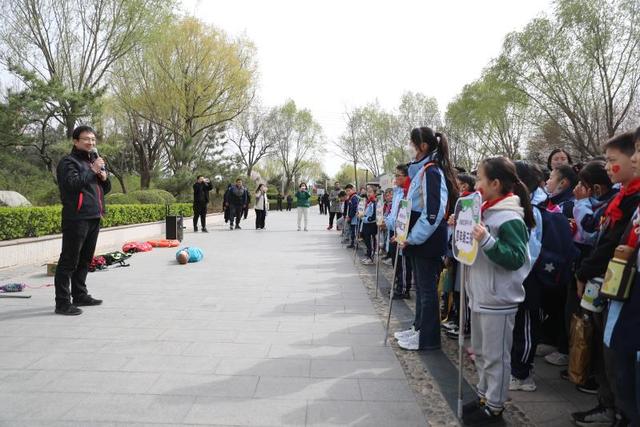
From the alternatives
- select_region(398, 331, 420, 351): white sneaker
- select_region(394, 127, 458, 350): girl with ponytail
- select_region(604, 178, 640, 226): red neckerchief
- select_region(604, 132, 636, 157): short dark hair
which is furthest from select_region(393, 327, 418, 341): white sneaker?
select_region(604, 132, 636, 157): short dark hair

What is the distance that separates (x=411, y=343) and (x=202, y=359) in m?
1.92

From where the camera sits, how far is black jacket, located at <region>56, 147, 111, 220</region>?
209 inches

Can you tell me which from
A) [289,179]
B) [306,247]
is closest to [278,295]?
[306,247]

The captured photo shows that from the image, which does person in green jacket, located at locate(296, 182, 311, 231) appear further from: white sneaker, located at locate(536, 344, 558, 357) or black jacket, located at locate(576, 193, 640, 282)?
black jacket, located at locate(576, 193, 640, 282)

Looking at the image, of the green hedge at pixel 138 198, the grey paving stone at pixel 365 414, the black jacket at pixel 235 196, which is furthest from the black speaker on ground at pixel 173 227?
the grey paving stone at pixel 365 414

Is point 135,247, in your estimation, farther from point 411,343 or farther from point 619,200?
point 619,200

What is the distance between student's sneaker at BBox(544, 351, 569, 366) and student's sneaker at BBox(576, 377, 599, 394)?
63 cm

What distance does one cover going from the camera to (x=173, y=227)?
1346 cm

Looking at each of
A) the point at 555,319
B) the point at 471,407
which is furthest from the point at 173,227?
the point at 471,407

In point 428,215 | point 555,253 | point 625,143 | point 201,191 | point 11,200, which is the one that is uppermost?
point 201,191

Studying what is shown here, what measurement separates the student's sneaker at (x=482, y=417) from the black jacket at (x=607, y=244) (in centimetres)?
99

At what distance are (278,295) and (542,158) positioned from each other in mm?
31600

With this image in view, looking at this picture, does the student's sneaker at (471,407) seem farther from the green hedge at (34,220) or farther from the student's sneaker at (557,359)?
the green hedge at (34,220)

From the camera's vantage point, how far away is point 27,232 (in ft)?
30.8
